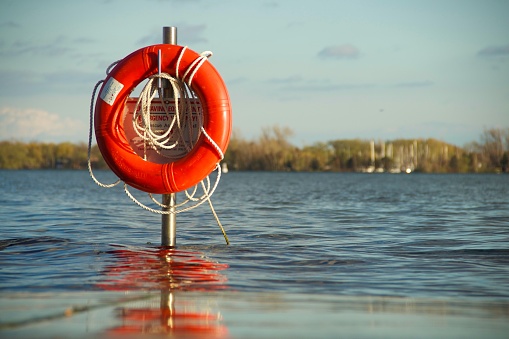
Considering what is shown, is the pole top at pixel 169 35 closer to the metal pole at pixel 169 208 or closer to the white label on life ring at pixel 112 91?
the metal pole at pixel 169 208

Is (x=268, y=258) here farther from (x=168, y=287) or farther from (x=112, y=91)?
(x=168, y=287)

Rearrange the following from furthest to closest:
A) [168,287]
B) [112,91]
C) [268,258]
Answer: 1. [268,258]
2. [112,91]
3. [168,287]

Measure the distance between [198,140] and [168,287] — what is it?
179 cm

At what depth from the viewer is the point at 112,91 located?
20.1 ft

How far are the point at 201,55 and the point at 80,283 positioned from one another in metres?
2.16

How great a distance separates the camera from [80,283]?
15.9ft

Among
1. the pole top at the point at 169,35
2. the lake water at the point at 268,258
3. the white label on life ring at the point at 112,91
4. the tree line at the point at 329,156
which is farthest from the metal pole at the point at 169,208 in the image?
the tree line at the point at 329,156

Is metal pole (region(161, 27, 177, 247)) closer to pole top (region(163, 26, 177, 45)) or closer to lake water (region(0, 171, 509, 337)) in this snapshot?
pole top (region(163, 26, 177, 45))

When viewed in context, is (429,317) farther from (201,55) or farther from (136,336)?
(201,55)

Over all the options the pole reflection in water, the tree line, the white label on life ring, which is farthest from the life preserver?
the tree line

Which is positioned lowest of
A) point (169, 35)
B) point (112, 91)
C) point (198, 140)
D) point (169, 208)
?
point (169, 208)

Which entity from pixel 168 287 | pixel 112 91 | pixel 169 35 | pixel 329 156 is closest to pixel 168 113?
pixel 112 91

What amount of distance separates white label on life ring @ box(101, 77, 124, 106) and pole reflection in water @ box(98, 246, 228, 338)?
4.17ft

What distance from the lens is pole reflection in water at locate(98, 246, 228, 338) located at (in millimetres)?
3235
